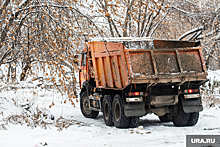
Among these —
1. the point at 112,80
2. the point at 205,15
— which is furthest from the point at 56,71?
the point at 205,15

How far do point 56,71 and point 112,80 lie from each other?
10.4ft

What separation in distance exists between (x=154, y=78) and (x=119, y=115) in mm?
1695

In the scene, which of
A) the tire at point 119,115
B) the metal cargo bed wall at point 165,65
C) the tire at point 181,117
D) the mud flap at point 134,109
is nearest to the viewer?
the metal cargo bed wall at point 165,65

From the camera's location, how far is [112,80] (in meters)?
8.69

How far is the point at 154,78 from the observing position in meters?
7.52

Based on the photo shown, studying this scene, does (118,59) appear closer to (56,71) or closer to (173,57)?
(173,57)

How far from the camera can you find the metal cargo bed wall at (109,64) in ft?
25.8

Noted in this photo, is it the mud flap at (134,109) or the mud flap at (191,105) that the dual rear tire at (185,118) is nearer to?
the mud flap at (191,105)

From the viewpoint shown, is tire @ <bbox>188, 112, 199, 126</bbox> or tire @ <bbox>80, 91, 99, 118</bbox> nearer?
tire @ <bbox>188, 112, 199, 126</bbox>

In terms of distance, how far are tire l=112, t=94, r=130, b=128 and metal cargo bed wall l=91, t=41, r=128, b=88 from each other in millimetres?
443

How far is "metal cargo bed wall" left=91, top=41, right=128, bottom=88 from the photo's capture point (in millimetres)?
7874

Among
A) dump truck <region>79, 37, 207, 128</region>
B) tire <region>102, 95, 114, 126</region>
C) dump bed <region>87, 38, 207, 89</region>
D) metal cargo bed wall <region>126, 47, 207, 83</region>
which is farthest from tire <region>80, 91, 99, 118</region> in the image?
metal cargo bed wall <region>126, 47, 207, 83</region>

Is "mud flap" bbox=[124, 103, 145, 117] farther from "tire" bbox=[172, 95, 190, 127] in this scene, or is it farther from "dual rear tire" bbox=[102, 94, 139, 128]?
"tire" bbox=[172, 95, 190, 127]

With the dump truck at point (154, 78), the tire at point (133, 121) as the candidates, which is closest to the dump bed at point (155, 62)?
the dump truck at point (154, 78)
